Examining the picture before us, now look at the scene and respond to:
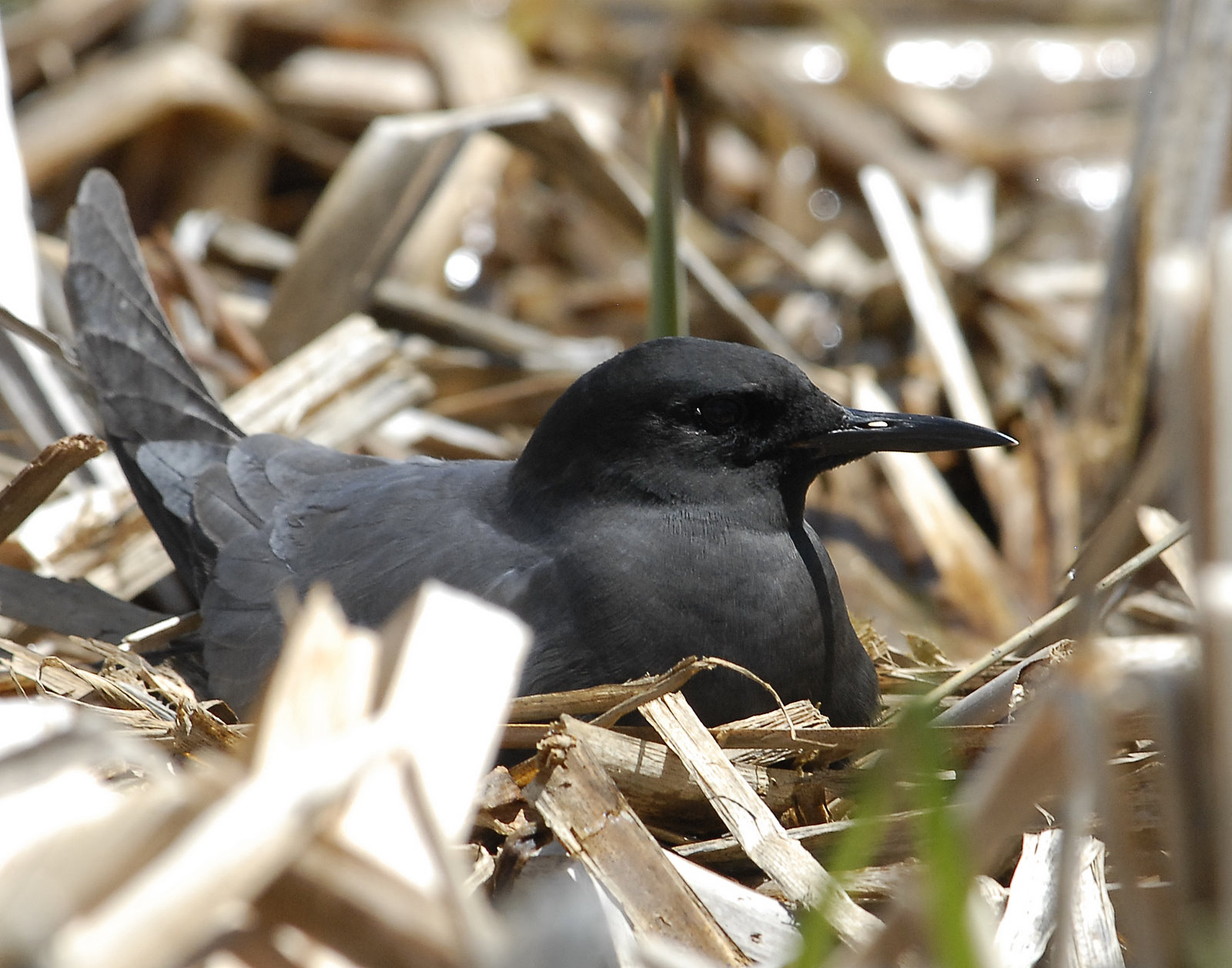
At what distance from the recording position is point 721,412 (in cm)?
267

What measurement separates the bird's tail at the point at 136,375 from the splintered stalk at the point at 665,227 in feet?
3.48

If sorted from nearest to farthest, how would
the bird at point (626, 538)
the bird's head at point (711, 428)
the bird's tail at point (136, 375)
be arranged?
the bird at point (626, 538) < the bird's head at point (711, 428) < the bird's tail at point (136, 375)

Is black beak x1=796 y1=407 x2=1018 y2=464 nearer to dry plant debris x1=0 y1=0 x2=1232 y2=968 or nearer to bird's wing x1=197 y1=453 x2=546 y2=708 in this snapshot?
dry plant debris x1=0 y1=0 x2=1232 y2=968

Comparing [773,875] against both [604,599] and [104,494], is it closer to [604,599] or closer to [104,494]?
[604,599]

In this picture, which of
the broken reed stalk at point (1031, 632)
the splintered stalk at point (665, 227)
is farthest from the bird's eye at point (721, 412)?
the splintered stalk at point (665, 227)

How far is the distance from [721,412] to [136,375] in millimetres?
1450

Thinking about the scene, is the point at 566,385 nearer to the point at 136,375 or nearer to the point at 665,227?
the point at 665,227

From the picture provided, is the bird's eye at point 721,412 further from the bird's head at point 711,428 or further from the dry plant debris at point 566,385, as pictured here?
the dry plant debris at point 566,385

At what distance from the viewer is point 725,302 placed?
4137 millimetres

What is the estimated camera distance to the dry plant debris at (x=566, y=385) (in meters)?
1.30

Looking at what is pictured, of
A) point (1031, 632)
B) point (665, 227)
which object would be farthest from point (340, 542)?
point (1031, 632)

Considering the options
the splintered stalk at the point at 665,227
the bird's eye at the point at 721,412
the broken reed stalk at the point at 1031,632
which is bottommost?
the broken reed stalk at the point at 1031,632

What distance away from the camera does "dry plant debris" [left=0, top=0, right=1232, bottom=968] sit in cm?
130

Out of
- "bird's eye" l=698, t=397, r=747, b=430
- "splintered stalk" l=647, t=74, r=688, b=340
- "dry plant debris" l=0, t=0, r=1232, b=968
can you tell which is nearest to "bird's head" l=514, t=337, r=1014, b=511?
"bird's eye" l=698, t=397, r=747, b=430
